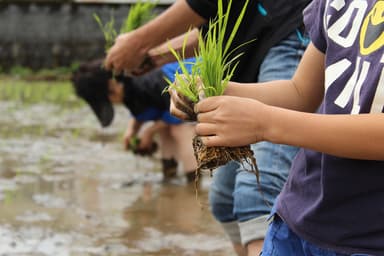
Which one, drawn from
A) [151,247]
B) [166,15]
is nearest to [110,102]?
[151,247]

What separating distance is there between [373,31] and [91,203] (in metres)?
4.09

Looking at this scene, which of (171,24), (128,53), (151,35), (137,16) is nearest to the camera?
(171,24)

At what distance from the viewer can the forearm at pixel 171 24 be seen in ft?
10.5

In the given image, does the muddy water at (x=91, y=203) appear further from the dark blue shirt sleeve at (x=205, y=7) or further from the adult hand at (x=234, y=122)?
the adult hand at (x=234, y=122)

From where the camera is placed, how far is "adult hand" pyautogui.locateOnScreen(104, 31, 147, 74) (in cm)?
356

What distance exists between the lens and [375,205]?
6.33 ft

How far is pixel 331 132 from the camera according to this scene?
1.86m

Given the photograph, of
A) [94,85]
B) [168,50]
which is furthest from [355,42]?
[94,85]

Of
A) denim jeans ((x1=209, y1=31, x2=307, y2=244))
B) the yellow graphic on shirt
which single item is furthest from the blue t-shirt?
denim jeans ((x1=209, y1=31, x2=307, y2=244))

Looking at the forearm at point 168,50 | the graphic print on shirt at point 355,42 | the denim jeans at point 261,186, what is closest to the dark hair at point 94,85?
the forearm at point 168,50

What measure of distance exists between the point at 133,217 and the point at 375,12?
12.1ft

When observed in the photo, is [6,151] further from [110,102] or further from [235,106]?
[235,106]

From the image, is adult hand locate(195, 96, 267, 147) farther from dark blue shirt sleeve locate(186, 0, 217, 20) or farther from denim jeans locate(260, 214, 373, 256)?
dark blue shirt sleeve locate(186, 0, 217, 20)

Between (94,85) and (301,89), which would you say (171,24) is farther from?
(94,85)
